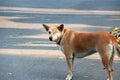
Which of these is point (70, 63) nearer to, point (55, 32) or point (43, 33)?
point (55, 32)

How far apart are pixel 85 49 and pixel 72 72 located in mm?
756

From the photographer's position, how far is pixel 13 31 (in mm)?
14977

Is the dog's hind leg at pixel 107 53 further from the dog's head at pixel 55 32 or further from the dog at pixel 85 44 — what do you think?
the dog's head at pixel 55 32

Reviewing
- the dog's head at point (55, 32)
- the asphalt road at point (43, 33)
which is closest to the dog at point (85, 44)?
the dog's head at point (55, 32)

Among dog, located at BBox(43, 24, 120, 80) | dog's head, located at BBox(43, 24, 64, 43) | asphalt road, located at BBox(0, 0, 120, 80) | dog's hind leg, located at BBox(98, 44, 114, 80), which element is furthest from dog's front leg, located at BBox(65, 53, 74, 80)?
dog's hind leg, located at BBox(98, 44, 114, 80)

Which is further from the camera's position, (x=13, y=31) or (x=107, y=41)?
(x=13, y=31)

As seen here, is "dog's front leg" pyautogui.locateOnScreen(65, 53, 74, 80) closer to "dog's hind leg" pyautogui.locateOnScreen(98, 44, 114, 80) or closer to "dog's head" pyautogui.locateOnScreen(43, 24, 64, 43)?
"dog's head" pyautogui.locateOnScreen(43, 24, 64, 43)

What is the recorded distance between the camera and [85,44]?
8227mm

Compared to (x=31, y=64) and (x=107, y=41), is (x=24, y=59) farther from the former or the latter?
(x=107, y=41)

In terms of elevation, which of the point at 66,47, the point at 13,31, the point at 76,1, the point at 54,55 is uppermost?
the point at 66,47

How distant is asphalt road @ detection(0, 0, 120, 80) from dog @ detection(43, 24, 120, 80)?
545 millimetres

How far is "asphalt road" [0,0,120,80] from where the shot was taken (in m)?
9.13

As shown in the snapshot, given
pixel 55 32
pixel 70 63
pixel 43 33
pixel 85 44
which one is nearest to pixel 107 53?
pixel 85 44

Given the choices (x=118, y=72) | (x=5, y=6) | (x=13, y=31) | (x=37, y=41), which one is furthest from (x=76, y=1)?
(x=118, y=72)
